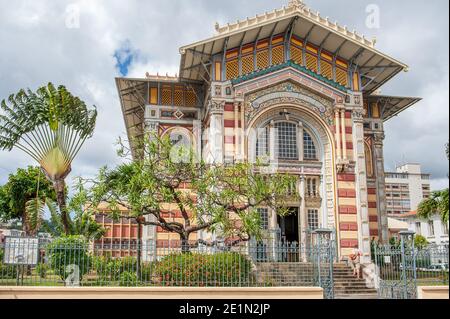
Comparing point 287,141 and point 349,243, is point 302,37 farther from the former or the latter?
point 349,243

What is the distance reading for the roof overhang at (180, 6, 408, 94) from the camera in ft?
71.5

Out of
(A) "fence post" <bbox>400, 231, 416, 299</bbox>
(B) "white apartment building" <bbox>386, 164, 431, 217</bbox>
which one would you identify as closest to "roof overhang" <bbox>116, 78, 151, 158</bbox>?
(A) "fence post" <bbox>400, 231, 416, 299</bbox>

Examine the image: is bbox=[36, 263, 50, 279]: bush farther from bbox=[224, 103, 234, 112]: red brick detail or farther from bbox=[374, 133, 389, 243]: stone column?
bbox=[374, 133, 389, 243]: stone column

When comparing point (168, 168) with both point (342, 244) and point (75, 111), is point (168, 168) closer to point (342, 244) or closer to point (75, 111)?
point (75, 111)

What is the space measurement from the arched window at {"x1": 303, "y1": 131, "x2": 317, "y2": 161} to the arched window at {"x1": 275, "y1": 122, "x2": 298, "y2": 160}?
452mm

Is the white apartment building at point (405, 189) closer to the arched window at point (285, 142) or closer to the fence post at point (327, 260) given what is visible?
the arched window at point (285, 142)

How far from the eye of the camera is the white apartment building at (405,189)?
3378 inches

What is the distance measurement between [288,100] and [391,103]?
715cm

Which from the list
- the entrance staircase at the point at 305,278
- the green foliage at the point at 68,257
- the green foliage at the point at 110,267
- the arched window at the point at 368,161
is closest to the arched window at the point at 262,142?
the entrance staircase at the point at 305,278

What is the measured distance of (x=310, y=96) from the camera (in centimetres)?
2294

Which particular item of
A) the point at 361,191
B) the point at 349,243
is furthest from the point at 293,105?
the point at 349,243

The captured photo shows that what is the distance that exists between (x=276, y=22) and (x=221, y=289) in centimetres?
1394

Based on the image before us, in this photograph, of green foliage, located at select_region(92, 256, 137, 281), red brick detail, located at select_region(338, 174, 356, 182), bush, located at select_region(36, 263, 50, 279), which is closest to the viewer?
bush, located at select_region(36, 263, 50, 279)

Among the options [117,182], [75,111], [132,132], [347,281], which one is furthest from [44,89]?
[347,281]
